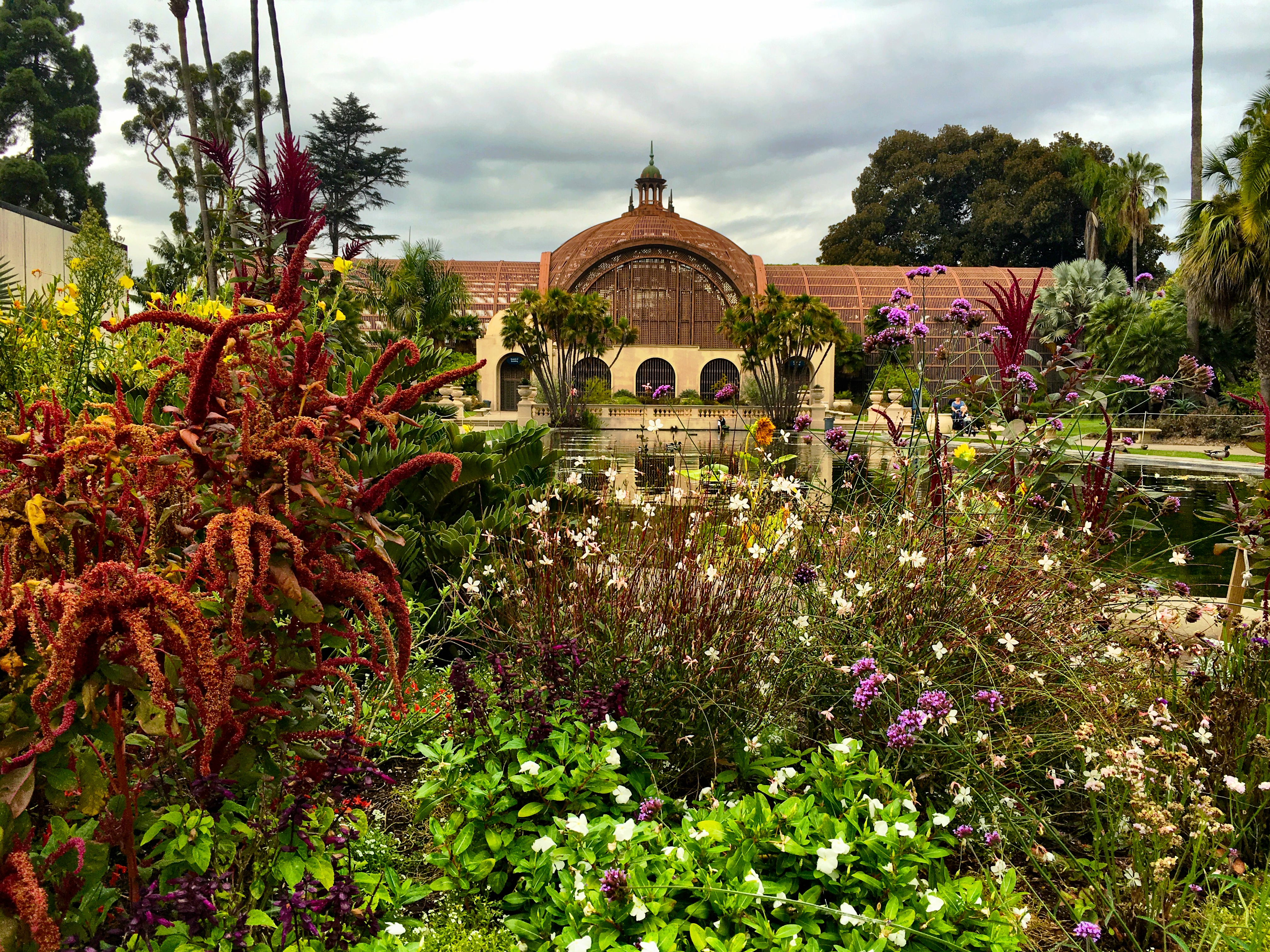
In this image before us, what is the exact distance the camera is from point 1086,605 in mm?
3059

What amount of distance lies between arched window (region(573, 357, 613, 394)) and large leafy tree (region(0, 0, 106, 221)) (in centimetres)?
2244

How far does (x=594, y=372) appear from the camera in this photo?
119 feet

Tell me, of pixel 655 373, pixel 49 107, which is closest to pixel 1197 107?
pixel 655 373

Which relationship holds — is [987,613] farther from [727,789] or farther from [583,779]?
[583,779]

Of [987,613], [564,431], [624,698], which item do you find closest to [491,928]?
[624,698]

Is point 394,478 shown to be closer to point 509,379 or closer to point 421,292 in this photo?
point 421,292

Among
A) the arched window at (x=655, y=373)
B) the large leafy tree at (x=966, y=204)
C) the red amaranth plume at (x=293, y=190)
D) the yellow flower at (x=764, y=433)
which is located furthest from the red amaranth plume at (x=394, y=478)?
the large leafy tree at (x=966, y=204)

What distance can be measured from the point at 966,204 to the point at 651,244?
930 inches

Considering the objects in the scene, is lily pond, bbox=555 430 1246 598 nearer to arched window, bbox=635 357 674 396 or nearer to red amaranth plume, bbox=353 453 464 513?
red amaranth plume, bbox=353 453 464 513

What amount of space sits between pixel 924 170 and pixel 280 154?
49509 millimetres

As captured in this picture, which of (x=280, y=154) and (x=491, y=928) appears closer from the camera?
(x=491, y=928)

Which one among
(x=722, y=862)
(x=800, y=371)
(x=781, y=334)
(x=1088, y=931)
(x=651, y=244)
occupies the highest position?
(x=651, y=244)

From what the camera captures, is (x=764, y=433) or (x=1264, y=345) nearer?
(x=764, y=433)

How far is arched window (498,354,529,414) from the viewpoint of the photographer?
3597cm
